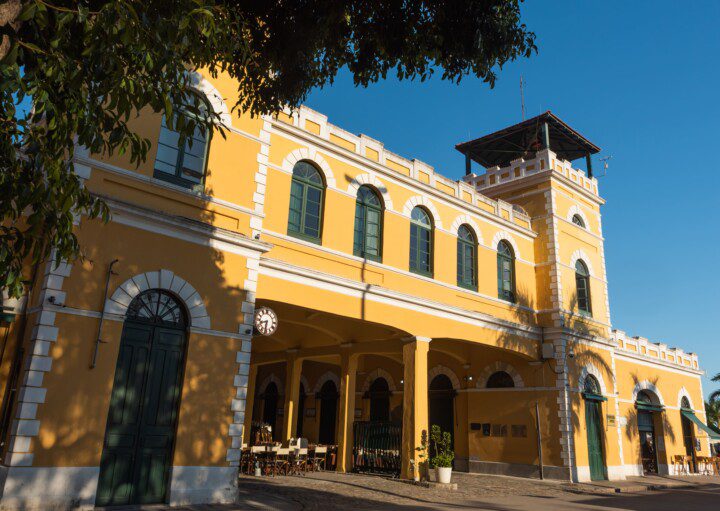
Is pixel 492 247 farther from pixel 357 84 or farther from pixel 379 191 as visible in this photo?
pixel 357 84

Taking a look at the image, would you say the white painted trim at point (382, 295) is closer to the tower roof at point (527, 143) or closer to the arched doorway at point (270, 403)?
the tower roof at point (527, 143)

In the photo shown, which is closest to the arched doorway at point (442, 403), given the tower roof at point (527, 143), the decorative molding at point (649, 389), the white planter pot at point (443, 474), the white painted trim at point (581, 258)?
the white painted trim at point (581, 258)

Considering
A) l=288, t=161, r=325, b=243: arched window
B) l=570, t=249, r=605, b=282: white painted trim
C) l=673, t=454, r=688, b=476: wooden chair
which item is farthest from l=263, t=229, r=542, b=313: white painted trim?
l=673, t=454, r=688, b=476: wooden chair

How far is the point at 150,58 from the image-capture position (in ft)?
16.0

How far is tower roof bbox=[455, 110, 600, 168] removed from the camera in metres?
22.1

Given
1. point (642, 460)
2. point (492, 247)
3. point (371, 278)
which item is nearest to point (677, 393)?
point (642, 460)

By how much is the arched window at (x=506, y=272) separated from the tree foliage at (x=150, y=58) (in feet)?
34.8

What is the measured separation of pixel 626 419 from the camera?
22781 millimetres

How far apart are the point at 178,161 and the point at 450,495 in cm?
937

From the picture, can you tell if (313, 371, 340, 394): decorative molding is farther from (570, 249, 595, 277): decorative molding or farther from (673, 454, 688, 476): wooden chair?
(673, 454, 688, 476): wooden chair

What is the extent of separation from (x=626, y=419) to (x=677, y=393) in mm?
5634

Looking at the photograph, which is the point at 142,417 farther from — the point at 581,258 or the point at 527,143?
the point at 527,143

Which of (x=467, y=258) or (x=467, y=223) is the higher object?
(x=467, y=223)

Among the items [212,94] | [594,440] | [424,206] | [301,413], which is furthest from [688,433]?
[212,94]
